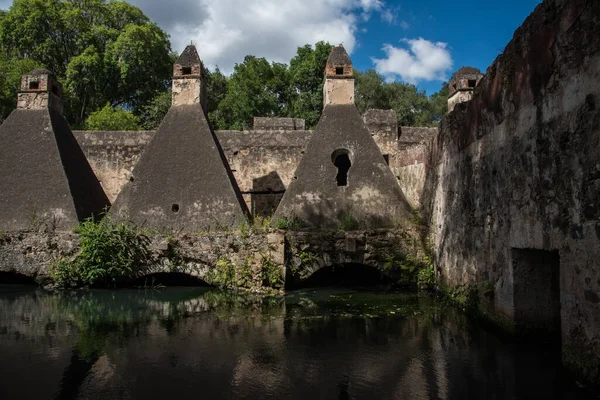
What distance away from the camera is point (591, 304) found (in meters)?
4.09

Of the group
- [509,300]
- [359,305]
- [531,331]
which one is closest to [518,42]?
[509,300]

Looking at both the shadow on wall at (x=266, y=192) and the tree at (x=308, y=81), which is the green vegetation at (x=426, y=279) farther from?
the tree at (x=308, y=81)

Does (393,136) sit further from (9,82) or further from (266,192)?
(9,82)

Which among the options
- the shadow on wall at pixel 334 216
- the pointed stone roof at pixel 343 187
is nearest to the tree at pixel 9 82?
the pointed stone roof at pixel 343 187

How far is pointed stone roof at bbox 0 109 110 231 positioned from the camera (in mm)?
11093

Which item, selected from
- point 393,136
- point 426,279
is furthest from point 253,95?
point 426,279

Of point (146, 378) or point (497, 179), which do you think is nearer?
point (146, 378)

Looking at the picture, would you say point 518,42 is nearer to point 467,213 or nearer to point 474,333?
point 467,213

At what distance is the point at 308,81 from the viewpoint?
92.8ft

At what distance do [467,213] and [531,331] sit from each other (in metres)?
2.37

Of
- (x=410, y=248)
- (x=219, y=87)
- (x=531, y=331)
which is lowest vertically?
(x=531, y=331)

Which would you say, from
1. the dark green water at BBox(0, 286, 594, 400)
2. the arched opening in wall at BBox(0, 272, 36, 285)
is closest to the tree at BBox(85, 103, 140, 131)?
the arched opening in wall at BBox(0, 272, 36, 285)

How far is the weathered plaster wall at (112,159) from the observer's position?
48.6 feet

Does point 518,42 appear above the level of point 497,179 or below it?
above
